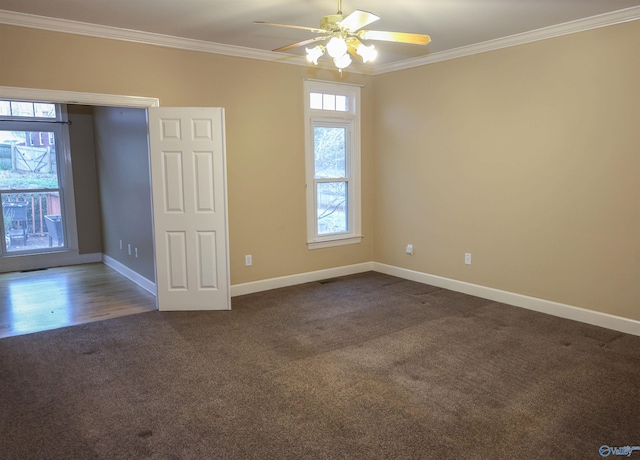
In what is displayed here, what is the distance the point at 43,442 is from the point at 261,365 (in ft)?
4.62

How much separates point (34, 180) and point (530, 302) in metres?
6.86

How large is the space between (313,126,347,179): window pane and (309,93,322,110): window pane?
0.25 metres

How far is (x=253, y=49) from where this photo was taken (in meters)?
4.96

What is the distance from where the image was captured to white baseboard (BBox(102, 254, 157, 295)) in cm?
541

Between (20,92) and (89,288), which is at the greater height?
(20,92)

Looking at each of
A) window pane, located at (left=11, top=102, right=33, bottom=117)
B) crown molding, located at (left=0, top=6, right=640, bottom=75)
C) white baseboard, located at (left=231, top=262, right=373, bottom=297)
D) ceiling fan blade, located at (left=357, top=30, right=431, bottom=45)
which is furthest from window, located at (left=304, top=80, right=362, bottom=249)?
window pane, located at (left=11, top=102, right=33, bottom=117)

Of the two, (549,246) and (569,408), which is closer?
(569,408)

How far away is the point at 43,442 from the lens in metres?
2.48

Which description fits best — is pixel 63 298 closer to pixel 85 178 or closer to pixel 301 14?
pixel 85 178

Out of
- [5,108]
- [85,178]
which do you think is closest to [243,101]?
[85,178]

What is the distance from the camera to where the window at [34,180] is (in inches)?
259

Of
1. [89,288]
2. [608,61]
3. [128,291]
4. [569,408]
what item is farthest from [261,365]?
[608,61]

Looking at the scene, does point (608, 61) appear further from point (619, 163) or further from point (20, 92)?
point (20, 92)

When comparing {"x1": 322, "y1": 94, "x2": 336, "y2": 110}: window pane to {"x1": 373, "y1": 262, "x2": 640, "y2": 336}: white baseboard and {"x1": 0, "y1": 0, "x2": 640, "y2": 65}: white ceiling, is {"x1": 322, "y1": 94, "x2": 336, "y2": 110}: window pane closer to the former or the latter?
{"x1": 0, "y1": 0, "x2": 640, "y2": 65}: white ceiling
